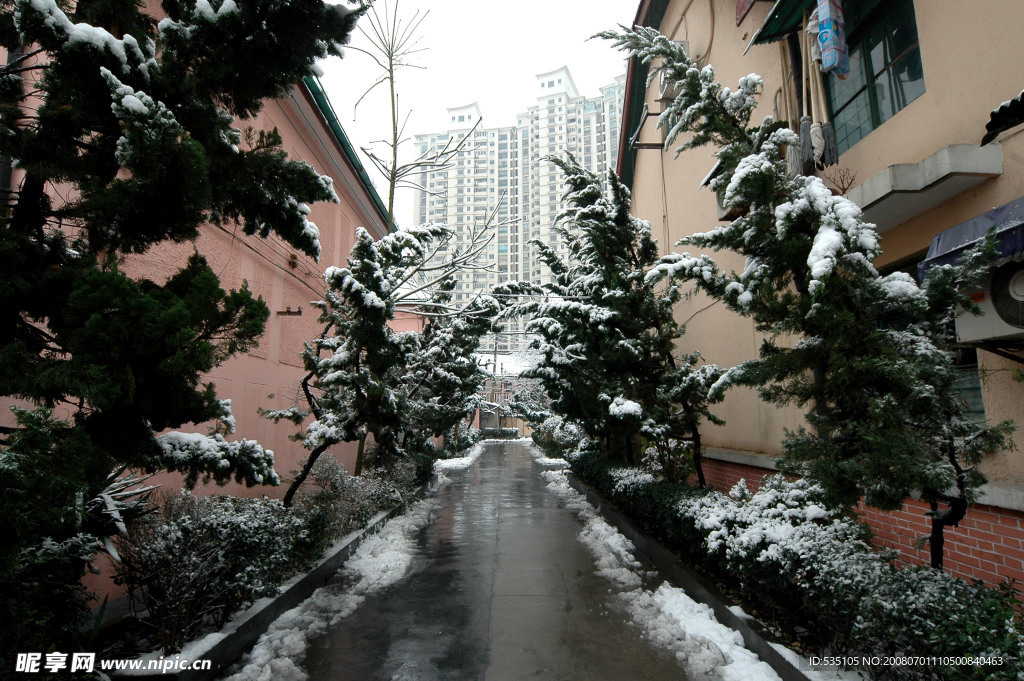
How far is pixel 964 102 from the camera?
452 centimetres

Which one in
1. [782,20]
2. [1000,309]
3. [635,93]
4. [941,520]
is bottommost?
[941,520]

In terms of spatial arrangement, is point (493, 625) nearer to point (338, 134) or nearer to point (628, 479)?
point (628, 479)

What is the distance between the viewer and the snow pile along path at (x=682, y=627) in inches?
160

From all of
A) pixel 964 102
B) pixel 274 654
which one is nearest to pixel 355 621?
pixel 274 654

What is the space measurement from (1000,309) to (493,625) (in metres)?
4.76

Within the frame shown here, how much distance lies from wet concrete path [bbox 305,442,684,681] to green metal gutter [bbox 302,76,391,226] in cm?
625

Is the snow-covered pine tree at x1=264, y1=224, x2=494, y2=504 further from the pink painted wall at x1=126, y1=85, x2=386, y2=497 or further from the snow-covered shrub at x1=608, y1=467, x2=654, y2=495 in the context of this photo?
the snow-covered shrub at x1=608, y1=467, x2=654, y2=495

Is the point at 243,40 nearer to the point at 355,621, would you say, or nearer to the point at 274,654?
the point at 274,654

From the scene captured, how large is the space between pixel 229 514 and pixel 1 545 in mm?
2714

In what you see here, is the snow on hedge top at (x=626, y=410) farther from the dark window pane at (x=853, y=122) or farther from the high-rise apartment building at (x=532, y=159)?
the high-rise apartment building at (x=532, y=159)

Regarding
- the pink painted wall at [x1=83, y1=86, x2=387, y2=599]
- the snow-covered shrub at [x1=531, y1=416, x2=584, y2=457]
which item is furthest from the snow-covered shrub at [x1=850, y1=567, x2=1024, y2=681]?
the snow-covered shrub at [x1=531, y1=416, x2=584, y2=457]

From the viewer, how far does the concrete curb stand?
12.7 ft

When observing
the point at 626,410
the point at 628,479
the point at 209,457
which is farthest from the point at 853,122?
the point at 209,457

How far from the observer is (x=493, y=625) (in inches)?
203
